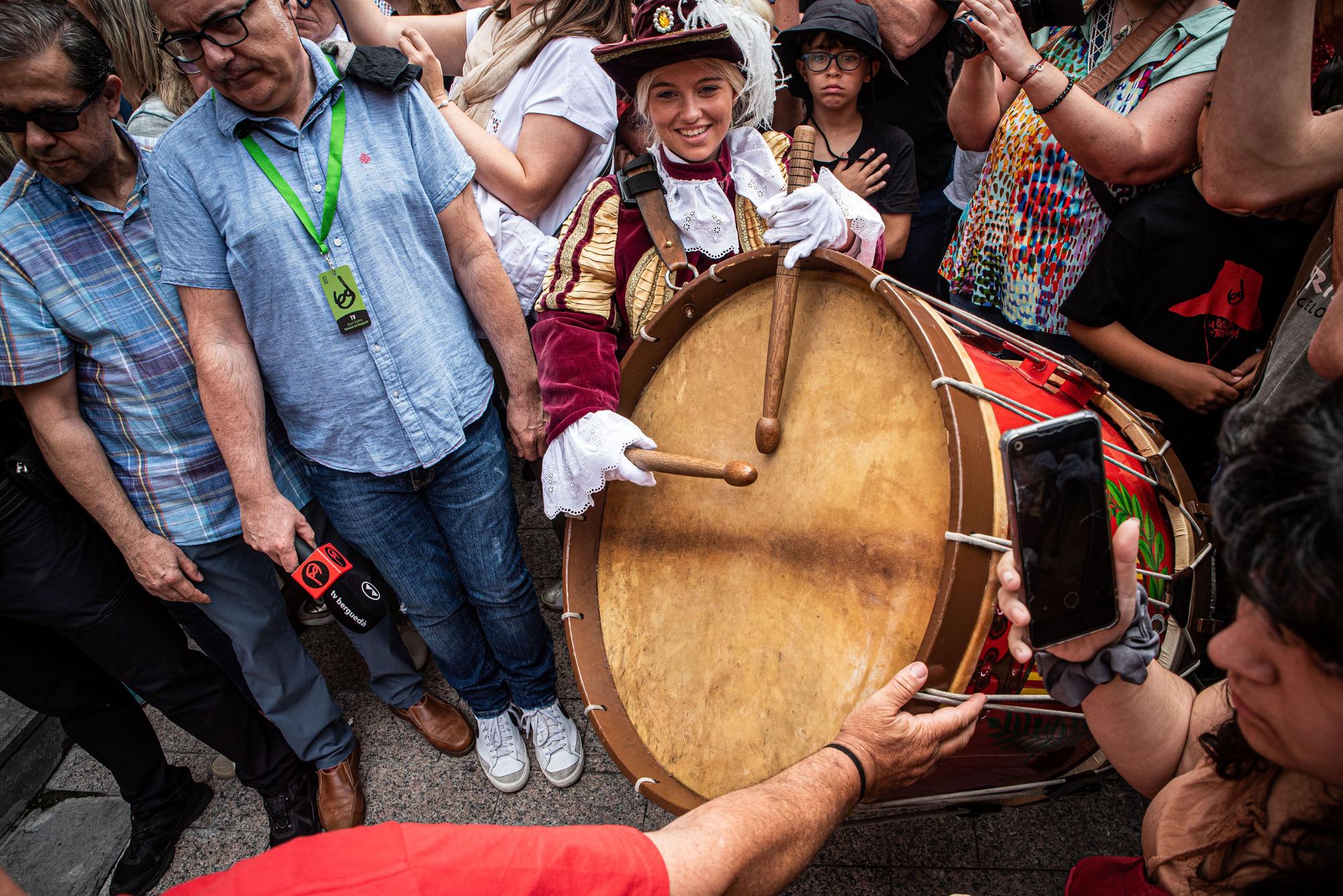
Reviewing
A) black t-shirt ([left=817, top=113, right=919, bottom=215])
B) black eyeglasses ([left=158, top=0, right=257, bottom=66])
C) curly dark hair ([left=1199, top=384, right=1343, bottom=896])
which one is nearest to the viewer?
curly dark hair ([left=1199, top=384, right=1343, bottom=896])

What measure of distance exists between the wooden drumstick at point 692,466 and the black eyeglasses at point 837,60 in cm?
146

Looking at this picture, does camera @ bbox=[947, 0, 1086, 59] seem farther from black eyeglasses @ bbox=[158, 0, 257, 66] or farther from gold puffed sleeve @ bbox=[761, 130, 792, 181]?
black eyeglasses @ bbox=[158, 0, 257, 66]

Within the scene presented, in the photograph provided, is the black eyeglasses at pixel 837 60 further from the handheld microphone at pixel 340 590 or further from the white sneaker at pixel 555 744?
the white sneaker at pixel 555 744

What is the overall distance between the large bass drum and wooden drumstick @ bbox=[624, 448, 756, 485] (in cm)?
13

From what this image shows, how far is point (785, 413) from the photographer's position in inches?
62.6

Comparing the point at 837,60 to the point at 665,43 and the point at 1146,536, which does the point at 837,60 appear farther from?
the point at 1146,536

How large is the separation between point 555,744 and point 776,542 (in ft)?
4.10

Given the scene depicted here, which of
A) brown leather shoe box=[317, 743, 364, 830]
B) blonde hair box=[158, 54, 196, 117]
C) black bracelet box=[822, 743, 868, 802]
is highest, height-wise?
blonde hair box=[158, 54, 196, 117]

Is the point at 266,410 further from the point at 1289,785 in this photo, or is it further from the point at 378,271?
the point at 1289,785

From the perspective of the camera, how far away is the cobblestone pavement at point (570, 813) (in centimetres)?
198

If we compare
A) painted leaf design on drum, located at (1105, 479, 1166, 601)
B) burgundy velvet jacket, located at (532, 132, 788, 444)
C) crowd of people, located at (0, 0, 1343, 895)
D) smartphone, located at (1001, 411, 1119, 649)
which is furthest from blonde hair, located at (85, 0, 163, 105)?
painted leaf design on drum, located at (1105, 479, 1166, 601)

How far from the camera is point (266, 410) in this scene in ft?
6.91

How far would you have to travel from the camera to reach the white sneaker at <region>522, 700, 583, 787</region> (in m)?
2.40

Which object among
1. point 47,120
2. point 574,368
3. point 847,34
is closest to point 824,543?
point 574,368
